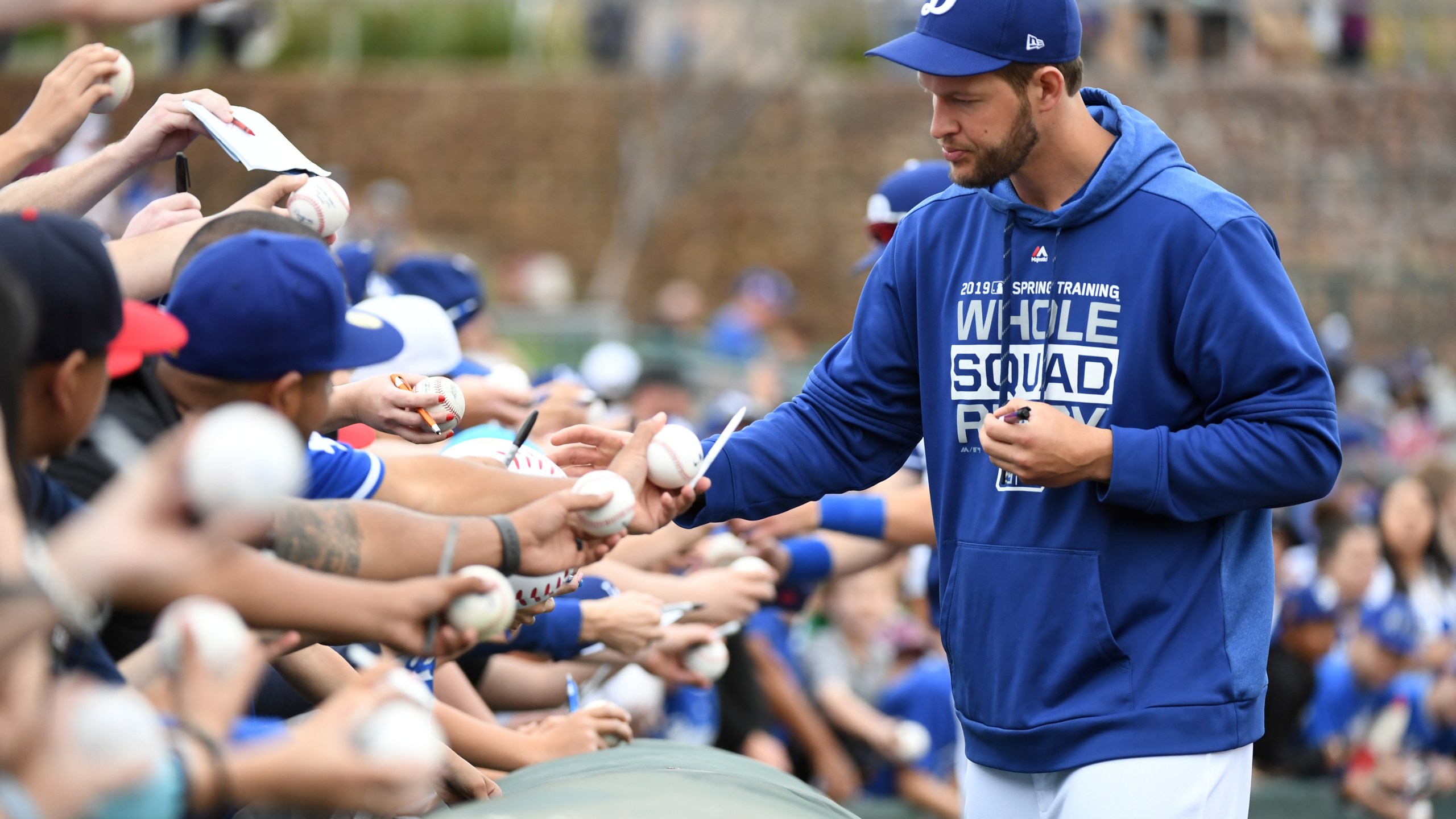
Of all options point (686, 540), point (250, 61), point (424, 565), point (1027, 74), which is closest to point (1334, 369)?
point (686, 540)

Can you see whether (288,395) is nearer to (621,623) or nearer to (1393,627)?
(621,623)

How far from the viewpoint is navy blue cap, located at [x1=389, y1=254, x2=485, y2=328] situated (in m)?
6.61

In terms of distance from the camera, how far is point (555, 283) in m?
22.8

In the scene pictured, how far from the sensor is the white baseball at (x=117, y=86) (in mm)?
4258

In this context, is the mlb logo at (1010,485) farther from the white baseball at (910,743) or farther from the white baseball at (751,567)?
the white baseball at (910,743)

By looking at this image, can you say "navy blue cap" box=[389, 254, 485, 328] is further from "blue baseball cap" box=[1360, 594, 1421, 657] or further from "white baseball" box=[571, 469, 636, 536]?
"blue baseball cap" box=[1360, 594, 1421, 657]

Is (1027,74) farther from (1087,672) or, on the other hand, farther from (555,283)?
(555,283)

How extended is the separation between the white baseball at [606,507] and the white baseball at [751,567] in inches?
80.2

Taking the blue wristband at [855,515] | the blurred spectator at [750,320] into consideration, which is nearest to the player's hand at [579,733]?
the blue wristband at [855,515]

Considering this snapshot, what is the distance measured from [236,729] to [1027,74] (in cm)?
246

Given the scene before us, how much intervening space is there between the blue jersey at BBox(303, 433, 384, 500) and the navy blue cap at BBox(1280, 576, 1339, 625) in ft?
21.0

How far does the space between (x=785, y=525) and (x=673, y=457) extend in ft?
6.10

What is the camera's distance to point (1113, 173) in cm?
394

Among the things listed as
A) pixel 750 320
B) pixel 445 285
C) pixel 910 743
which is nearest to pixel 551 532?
pixel 445 285
